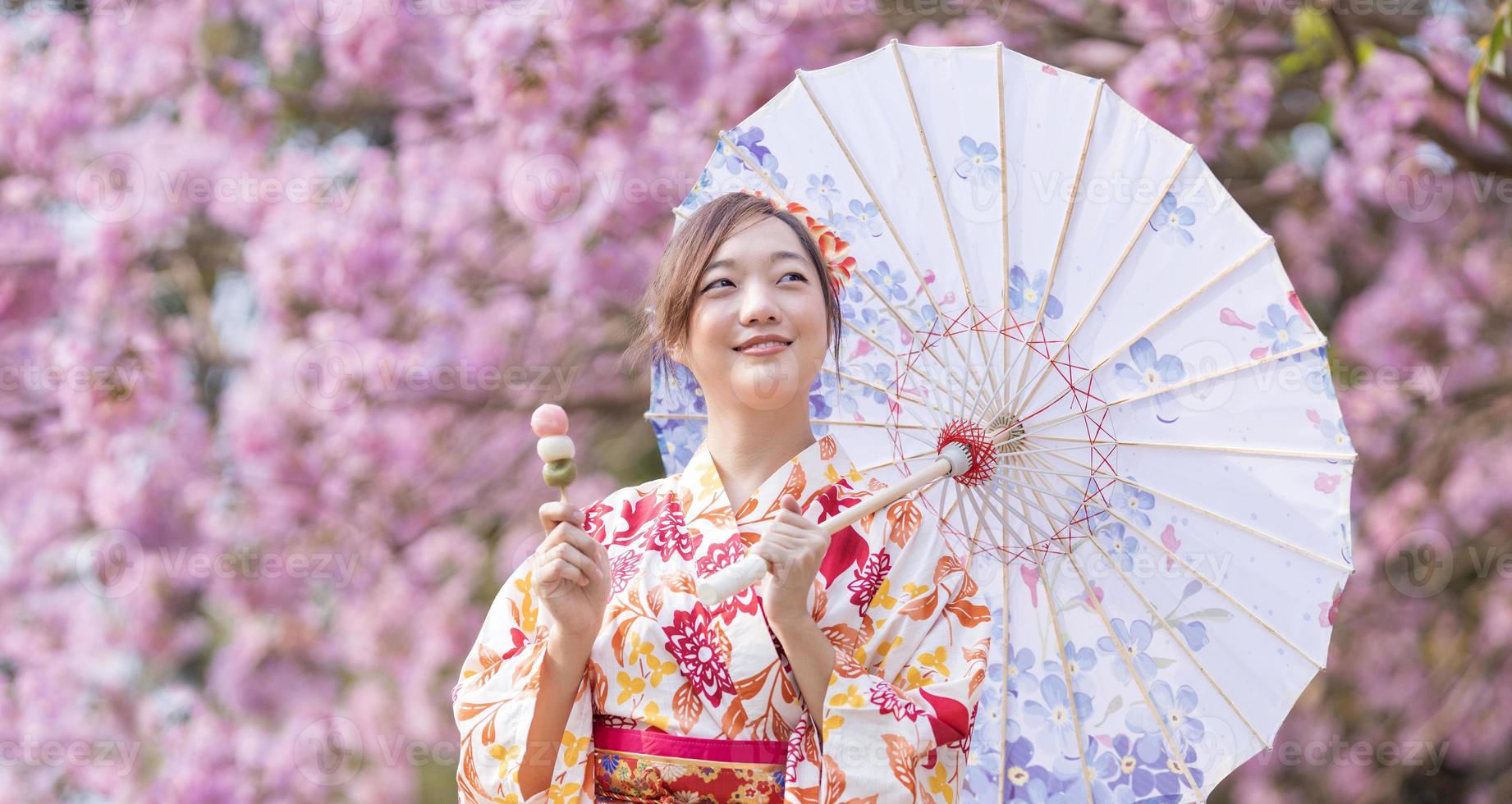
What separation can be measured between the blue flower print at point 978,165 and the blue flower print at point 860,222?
0.14 metres

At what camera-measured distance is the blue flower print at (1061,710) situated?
2.18 m

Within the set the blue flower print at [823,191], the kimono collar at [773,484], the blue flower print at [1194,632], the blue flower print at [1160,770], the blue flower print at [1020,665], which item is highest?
the blue flower print at [823,191]

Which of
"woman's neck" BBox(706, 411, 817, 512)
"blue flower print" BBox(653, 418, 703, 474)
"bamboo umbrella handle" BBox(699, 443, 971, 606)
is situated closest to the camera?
"bamboo umbrella handle" BBox(699, 443, 971, 606)

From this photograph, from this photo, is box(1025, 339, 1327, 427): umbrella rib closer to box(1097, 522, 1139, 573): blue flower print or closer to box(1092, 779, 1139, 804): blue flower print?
box(1097, 522, 1139, 573): blue flower print

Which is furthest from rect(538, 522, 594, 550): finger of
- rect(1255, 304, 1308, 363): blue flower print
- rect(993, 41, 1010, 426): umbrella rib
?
rect(1255, 304, 1308, 363): blue flower print

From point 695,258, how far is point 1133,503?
754 millimetres

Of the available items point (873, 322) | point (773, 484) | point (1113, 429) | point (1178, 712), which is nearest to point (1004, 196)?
point (873, 322)

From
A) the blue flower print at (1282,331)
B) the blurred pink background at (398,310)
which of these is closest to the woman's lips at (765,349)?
the blue flower print at (1282,331)

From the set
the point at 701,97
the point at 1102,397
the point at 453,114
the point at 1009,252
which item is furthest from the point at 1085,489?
the point at 453,114

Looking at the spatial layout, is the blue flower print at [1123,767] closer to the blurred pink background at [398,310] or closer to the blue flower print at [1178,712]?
the blue flower print at [1178,712]

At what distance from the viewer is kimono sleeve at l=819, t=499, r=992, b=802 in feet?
5.69

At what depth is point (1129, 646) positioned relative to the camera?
85.0 inches

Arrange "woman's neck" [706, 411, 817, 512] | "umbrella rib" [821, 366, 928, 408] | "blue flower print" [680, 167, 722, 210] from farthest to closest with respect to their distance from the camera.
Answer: "blue flower print" [680, 167, 722, 210] < "umbrella rib" [821, 366, 928, 408] < "woman's neck" [706, 411, 817, 512]

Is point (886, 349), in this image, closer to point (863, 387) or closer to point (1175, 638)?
point (863, 387)
